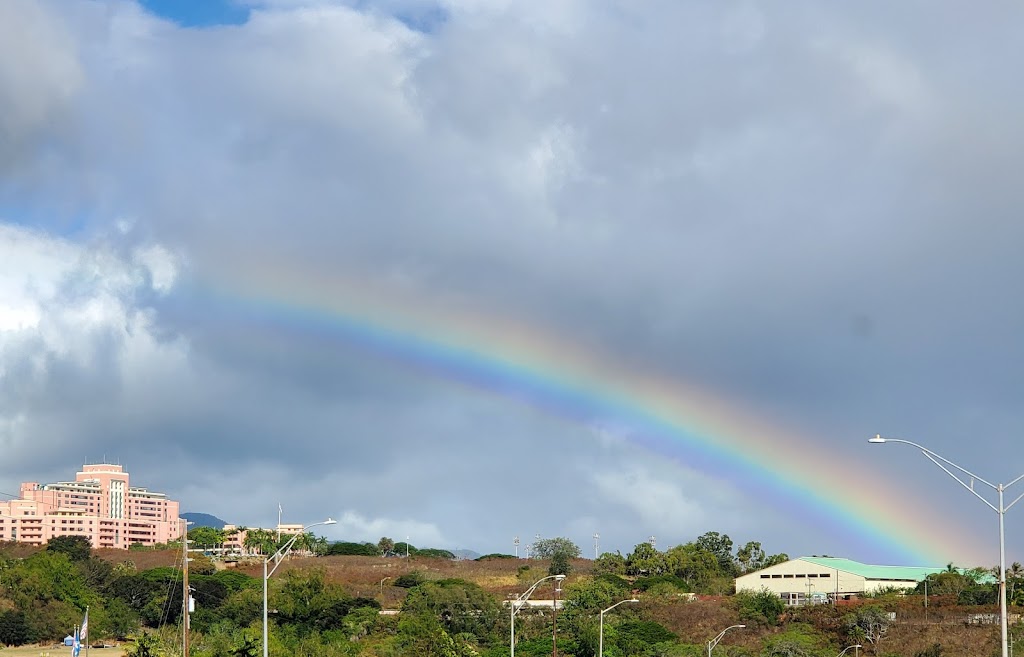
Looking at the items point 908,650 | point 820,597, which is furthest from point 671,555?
point 908,650

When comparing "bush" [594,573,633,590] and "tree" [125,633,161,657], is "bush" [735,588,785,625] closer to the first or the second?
"bush" [594,573,633,590]

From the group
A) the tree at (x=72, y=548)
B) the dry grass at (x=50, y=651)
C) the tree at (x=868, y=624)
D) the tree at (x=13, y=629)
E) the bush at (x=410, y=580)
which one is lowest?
the dry grass at (x=50, y=651)

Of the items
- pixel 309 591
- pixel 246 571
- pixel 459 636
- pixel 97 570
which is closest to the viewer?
pixel 459 636

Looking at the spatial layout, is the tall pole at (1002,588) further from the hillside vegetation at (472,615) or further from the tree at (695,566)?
the tree at (695,566)

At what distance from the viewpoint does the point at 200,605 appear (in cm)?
13738

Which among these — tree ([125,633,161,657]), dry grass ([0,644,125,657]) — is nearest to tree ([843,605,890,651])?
dry grass ([0,644,125,657])

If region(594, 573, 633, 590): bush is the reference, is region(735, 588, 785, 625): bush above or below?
below

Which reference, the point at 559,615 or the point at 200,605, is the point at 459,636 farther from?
the point at 200,605

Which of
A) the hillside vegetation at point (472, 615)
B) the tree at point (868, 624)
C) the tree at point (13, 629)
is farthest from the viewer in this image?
the tree at point (13, 629)

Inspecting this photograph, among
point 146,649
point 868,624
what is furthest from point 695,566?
point 146,649

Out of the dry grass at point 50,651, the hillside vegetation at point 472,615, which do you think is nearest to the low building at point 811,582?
the hillside vegetation at point 472,615

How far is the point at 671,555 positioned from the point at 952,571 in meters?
38.5

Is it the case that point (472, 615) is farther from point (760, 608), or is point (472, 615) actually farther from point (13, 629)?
point (13, 629)

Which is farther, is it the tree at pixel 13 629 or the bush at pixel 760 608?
the bush at pixel 760 608
